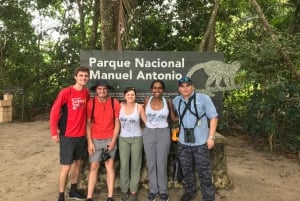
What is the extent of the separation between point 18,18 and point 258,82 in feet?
27.6

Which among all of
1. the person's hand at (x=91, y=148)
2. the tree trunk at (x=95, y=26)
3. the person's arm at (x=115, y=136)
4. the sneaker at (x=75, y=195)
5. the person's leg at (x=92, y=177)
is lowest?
the sneaker at (x=75, y=195)

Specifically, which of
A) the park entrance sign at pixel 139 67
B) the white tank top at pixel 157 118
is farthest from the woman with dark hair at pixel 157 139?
the park entrance sign at pixel 139 67

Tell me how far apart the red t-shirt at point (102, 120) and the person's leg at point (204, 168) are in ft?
3.45

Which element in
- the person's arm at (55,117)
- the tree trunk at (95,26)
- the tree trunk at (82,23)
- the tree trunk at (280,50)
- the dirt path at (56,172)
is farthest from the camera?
the tree trunk at (82,23)

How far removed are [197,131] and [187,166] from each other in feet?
1.52

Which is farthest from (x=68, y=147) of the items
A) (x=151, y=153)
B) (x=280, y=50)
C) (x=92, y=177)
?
(x=280, y=50)

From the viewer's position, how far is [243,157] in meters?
7.89

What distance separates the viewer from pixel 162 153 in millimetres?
4633

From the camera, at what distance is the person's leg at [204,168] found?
179 inches

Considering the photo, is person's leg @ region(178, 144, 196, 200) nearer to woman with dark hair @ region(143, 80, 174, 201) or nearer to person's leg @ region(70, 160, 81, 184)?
woman with dark hair @ region(143, 80, 174, 201)

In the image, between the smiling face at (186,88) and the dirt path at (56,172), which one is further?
the dirt path at (56,172)

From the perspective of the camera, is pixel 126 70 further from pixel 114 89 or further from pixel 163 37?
pixel 163 37

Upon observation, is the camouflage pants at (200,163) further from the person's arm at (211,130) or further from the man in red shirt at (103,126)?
the man in red shirt at (103,126)

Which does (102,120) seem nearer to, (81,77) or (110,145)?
(110,145)
